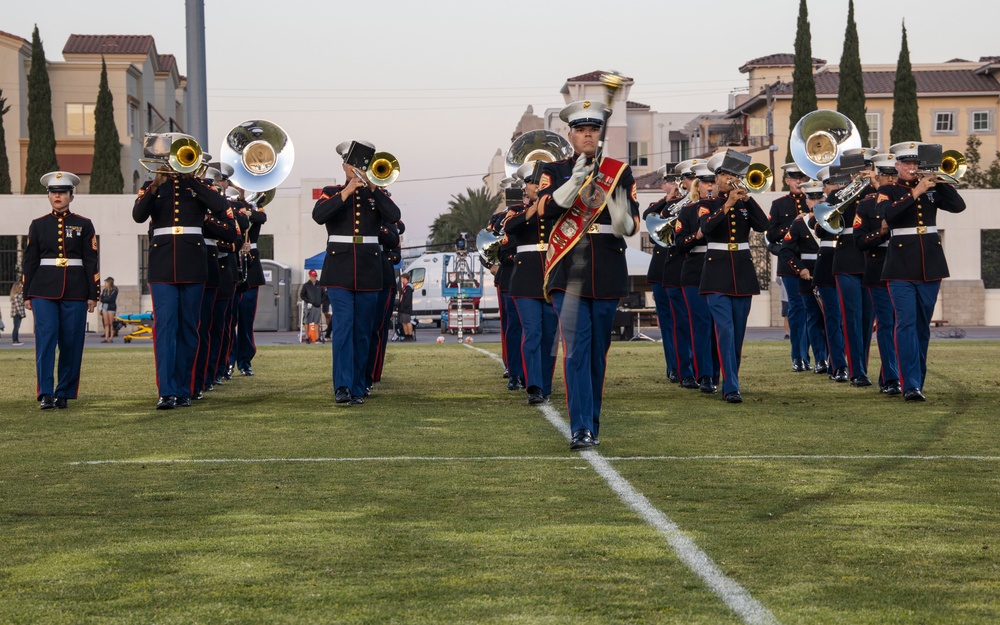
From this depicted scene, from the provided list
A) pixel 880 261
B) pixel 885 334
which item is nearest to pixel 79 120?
pixel 880 261

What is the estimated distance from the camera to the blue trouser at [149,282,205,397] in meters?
12.8

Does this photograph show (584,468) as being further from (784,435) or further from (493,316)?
(493,316)

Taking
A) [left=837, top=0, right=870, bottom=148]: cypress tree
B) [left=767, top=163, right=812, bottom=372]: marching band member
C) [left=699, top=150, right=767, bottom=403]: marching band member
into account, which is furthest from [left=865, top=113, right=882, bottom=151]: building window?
[left=699, top=150, right=767, bottom=403]: marching band member

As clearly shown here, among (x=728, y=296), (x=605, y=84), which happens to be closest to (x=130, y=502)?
(x=605, y=84)

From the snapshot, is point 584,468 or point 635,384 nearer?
point 584,468

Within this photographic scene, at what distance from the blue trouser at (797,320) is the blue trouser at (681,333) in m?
2.13

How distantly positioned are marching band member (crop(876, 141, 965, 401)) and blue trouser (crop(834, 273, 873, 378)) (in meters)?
1.68

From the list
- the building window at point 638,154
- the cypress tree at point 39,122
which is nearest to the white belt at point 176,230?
the cypress tree at point 39,122

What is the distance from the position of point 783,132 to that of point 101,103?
3202 centimetres

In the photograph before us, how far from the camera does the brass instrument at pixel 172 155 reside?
1268 cm

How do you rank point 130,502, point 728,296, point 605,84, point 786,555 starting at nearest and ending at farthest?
point 786,555, point 130,502, point 605,84, point 728,296

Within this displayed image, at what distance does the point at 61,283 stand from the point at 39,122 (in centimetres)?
5005

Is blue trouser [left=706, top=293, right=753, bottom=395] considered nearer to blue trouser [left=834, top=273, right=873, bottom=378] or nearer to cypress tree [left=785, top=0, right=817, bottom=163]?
blue trouser [left=834, top=273, right=873, bottom=378]

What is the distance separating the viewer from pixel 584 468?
8469 millimetres
